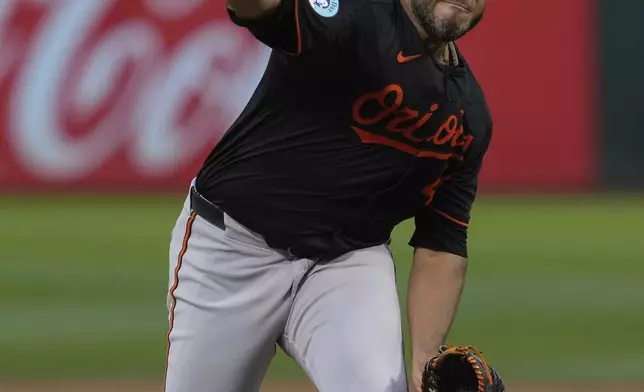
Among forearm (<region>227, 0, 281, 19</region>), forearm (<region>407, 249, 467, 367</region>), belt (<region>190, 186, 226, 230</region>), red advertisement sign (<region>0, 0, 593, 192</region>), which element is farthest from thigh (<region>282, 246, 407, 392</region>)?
red advertisement sign (<region>0, 0, 593, 192</region>)

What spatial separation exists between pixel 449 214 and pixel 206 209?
2.48 ft

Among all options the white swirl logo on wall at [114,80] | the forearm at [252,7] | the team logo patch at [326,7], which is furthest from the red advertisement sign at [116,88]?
the forearm at [252,7]

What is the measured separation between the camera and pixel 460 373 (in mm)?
3432

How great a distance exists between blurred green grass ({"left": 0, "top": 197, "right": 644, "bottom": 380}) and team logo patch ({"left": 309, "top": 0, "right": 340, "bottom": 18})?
3327mm

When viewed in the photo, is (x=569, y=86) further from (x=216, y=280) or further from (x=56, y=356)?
(x=216, y=280)

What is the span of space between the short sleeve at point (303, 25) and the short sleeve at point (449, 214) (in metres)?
0.75

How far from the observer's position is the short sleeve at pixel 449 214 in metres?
3.95

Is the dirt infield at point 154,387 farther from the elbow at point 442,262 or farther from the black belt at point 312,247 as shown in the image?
the black belt at point 312,247

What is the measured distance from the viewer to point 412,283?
3.99 metres

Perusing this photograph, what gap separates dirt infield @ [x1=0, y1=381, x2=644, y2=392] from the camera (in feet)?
19.8

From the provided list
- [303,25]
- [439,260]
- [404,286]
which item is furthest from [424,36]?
[404,286]

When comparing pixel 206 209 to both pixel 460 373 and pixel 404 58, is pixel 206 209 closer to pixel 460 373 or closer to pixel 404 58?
pixel 404 58

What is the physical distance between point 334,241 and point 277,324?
0.96 feet

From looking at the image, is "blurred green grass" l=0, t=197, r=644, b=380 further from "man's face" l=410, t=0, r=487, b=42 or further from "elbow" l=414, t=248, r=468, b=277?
"man's face" l=410, t=0, r=487, b=42
